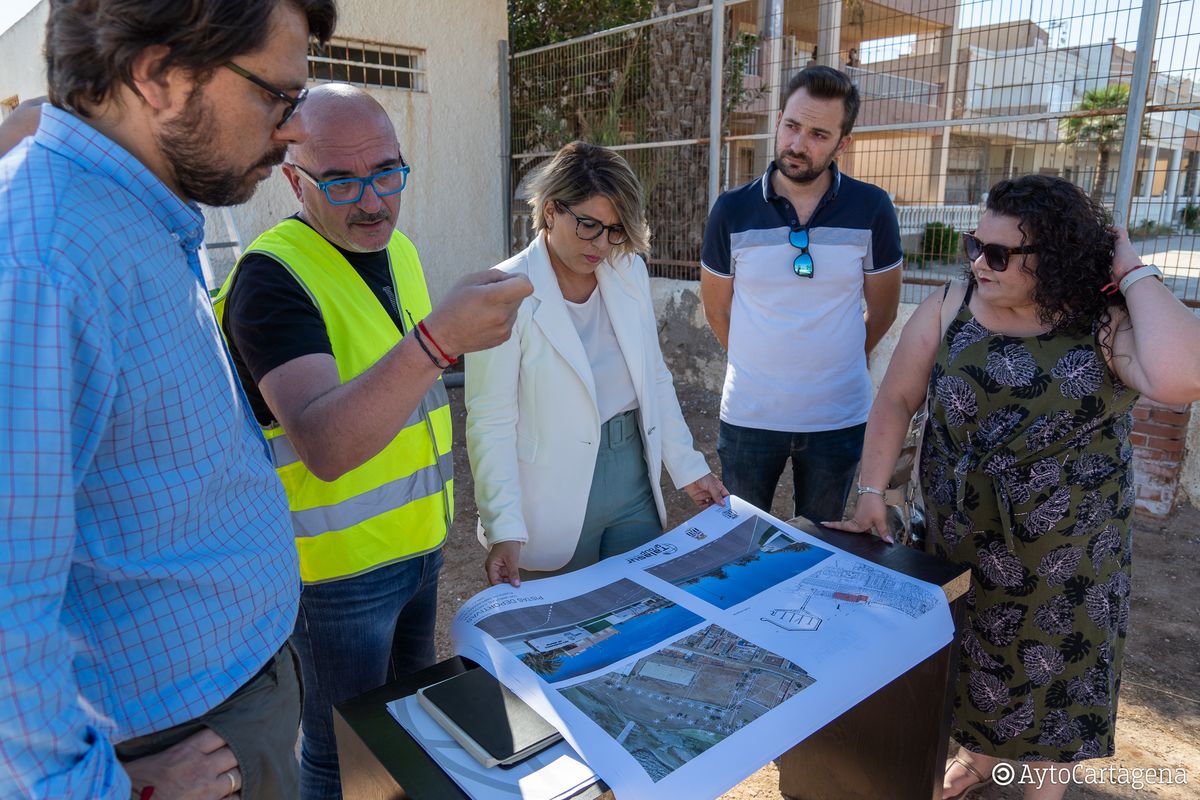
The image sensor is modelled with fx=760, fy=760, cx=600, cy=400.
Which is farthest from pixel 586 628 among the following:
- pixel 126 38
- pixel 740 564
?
pixel 126 38

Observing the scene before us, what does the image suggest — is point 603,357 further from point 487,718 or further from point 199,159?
point 199,159

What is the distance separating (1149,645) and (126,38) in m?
3.92

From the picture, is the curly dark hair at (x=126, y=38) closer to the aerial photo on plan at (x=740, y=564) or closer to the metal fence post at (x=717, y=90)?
the aerial photo on plan at (x=740, y=564)

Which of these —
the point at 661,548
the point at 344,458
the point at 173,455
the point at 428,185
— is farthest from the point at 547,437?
the point at 428,185

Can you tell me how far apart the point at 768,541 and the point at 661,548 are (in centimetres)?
26

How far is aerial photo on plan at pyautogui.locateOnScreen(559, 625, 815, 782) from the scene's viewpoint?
45.6 inches

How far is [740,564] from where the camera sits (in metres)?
1.73

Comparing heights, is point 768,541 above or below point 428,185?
below

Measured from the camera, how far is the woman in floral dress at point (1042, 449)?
182 cm

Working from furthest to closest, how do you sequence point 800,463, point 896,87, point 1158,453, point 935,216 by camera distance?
1. point 896,87
2. point 935,216
3. point 1158,453
4. point 800,463

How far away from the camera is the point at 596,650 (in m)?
1.38

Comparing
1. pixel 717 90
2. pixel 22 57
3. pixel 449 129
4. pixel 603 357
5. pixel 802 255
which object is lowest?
pixel 603 357

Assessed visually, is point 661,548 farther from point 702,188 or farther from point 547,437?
point 702,188

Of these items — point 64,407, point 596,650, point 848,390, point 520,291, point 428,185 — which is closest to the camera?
point 64,407
